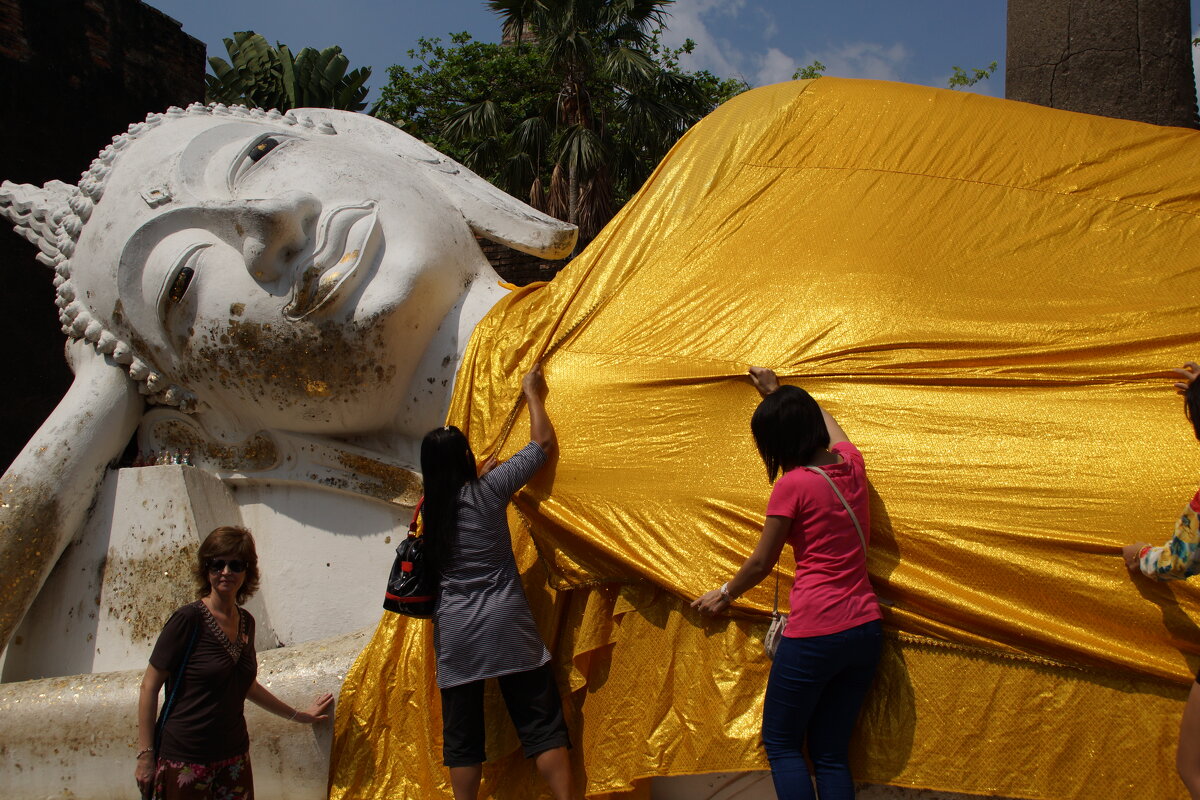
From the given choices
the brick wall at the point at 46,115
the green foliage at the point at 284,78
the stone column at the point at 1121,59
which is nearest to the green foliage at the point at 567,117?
the green foliage at the point at 284,78

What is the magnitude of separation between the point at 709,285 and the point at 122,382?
2001 millimetres

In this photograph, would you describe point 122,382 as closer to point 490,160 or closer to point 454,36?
point 490,160

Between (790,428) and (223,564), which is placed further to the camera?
(223,564)

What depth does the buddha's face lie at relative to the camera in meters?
2.96

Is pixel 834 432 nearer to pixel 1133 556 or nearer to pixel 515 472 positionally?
pixel 1133 556

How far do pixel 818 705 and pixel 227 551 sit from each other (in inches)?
55.9

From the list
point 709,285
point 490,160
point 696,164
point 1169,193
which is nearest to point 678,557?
point 709,285

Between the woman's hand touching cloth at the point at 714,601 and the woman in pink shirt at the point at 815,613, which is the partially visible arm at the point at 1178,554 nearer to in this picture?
the woman in pink shirt at the point at 815,613

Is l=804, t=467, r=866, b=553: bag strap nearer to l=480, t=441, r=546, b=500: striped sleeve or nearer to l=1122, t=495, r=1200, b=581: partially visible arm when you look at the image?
l=1122, t=495, r=1200, b=581: partially visible arm

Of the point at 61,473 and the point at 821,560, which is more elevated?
the point at 61,473

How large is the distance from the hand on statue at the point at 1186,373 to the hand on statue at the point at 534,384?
4.79ft

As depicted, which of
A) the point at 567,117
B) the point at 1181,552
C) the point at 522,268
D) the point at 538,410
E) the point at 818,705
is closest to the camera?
the point at 1181,552

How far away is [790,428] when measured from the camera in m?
2.08

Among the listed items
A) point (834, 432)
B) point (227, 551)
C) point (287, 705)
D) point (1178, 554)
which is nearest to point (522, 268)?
point (287, 705)
